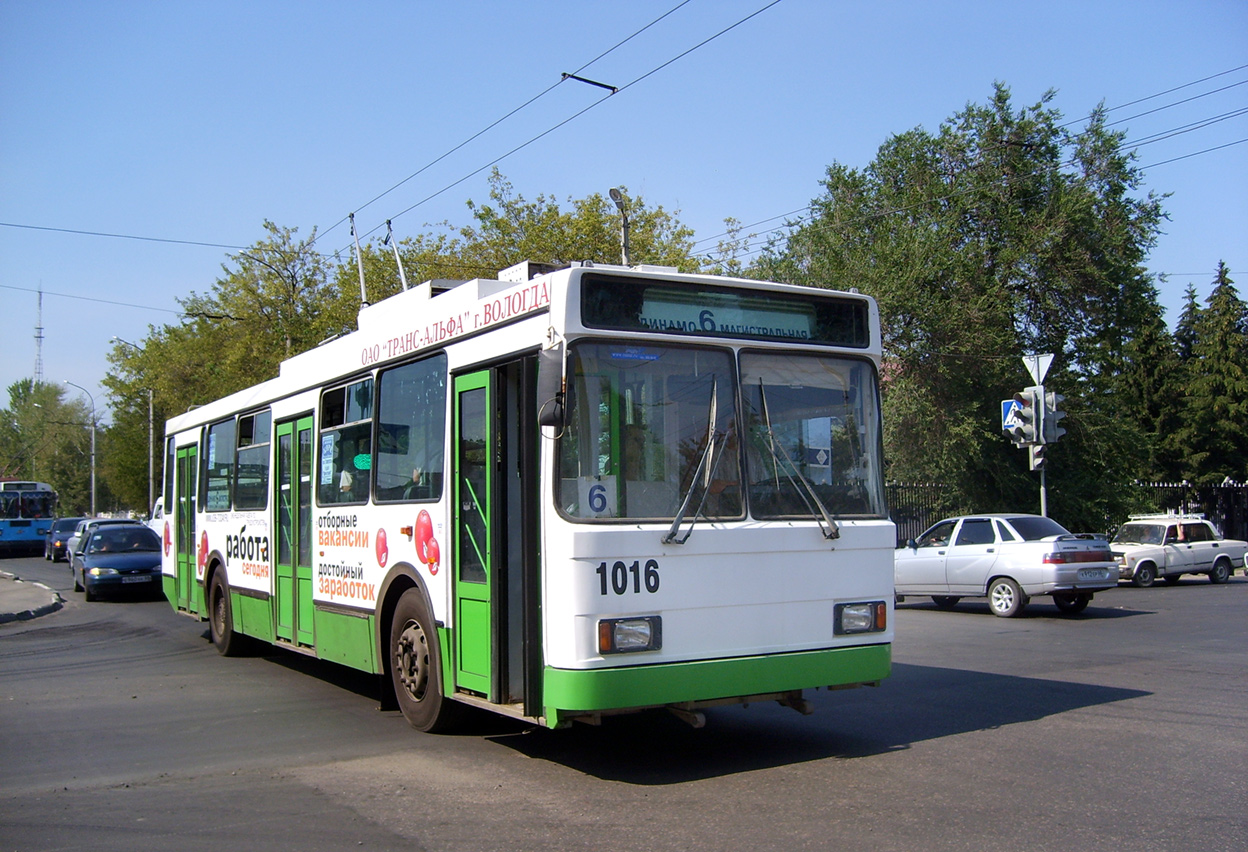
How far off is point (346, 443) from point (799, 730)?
179 inches

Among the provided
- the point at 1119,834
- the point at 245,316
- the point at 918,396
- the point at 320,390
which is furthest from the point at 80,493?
the point at 1119,834

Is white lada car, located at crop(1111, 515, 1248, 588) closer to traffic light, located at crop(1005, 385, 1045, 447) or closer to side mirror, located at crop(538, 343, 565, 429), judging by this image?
traffic light, located at crop(1005, 385, 1045, 447)

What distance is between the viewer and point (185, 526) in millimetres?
15172

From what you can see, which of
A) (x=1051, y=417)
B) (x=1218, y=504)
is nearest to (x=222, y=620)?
A: (x=1051, y=417)

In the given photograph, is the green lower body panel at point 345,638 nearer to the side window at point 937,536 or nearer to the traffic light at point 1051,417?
the side window at point 937,536

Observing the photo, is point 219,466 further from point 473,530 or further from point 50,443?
point 50,443

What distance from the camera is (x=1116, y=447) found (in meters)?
30.2

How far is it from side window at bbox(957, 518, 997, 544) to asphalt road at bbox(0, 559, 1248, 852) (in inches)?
247

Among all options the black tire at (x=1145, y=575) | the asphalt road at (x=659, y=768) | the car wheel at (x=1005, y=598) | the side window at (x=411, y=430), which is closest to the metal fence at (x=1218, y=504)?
the black tire at (x=1145, y=575)

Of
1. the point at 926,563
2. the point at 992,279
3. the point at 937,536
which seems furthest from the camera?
the point at 992,279

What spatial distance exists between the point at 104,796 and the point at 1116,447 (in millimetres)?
29141

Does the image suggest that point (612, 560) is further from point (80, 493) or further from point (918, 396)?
point (80, 493)

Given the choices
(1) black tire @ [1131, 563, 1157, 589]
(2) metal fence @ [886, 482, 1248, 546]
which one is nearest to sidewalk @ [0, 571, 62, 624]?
(2) metal fence @ [886, 482, 1248, 546]

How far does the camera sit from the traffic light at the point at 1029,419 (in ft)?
60.1
